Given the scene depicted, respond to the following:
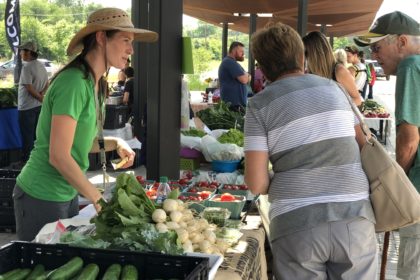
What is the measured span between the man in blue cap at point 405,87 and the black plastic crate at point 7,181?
140 inches

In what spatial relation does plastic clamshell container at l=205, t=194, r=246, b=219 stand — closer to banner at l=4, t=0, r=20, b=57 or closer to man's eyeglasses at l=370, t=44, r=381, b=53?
man's eyeglasses at l=370, t=44, r=381, b=53

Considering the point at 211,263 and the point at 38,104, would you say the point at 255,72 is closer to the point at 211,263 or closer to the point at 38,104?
the point at 38,104

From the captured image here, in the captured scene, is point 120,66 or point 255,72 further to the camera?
point 255,72

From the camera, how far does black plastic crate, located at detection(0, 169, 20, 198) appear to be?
521cm

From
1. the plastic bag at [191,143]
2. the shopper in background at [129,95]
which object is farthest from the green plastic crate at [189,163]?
the shopper in background at [129,95]

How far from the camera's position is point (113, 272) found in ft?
6.05

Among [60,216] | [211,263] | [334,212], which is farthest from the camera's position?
[60,216]

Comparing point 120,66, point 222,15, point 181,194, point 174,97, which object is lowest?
point 181,194

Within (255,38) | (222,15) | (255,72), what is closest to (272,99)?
(255,38)

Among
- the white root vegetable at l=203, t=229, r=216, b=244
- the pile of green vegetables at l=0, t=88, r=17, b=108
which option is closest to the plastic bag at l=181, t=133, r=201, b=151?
the white root vegetable at l=203, t=229, r=216, b=244

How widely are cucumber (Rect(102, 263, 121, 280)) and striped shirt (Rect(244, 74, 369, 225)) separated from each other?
0.85 meters

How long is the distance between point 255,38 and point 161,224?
0.98 meters

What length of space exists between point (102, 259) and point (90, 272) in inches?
4.7

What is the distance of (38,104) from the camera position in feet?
27.8
